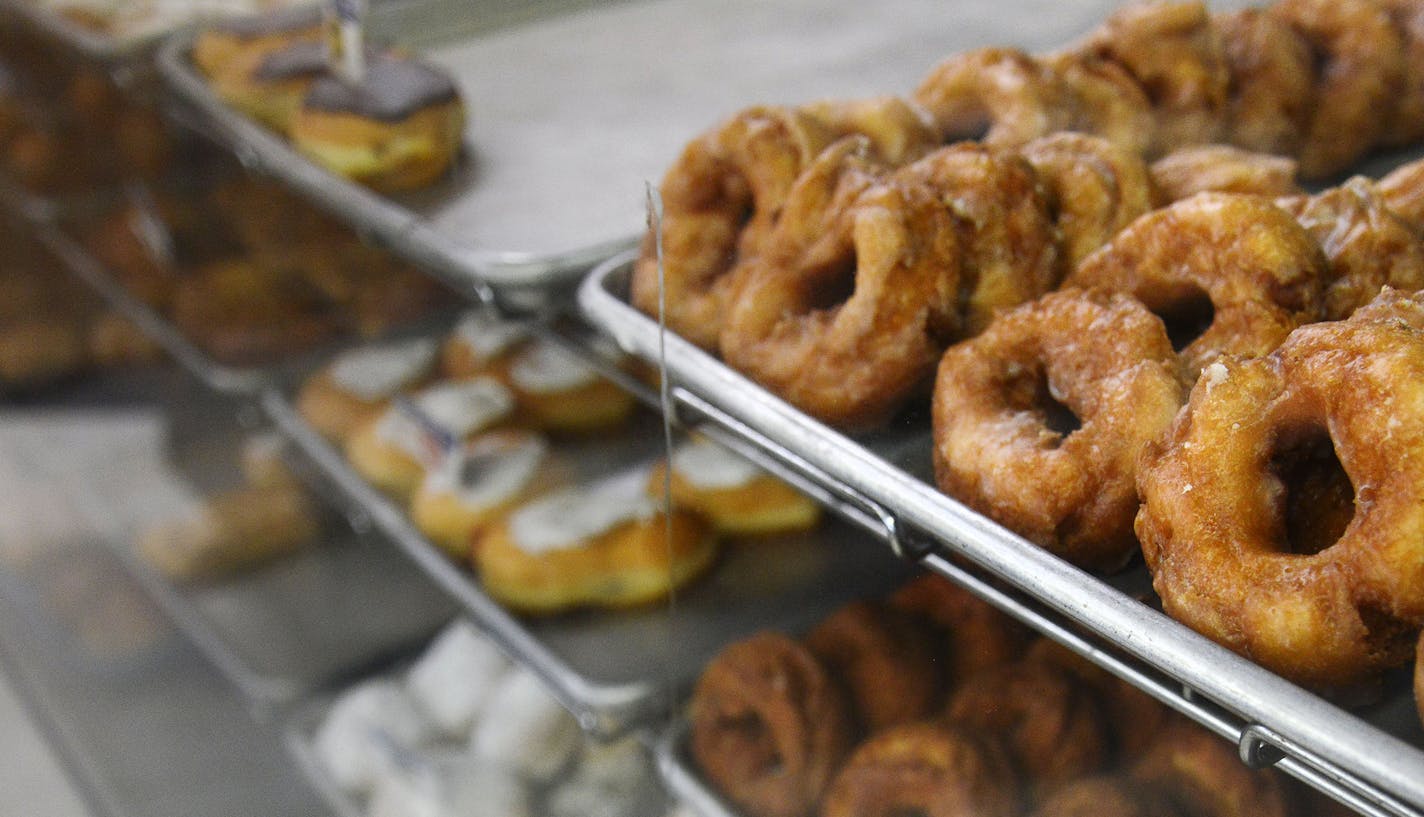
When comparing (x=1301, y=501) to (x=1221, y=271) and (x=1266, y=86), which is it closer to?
(x=1221, y=271)

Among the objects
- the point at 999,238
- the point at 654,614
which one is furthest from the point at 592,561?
the point at 999,238

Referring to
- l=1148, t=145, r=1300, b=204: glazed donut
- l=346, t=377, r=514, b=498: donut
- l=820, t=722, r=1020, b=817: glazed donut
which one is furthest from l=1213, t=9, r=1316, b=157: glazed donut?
l=346, t=377, r=514, b=498: donut

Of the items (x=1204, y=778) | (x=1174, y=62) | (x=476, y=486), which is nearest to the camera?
(x=1204, y=778)

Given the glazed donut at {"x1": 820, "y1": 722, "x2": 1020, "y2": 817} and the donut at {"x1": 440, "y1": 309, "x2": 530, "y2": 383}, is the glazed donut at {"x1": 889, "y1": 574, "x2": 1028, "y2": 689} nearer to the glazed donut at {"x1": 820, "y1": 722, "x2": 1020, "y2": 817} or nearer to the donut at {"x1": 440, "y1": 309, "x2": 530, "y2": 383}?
the glazed donut at {"x1": 820, "y1": 722, "x2": 1020, "y2": 817}

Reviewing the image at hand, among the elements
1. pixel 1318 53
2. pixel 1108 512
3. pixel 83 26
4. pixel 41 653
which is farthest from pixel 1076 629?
pixel 41 653

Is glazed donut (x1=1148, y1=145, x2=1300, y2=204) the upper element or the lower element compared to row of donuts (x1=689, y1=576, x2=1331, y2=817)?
upper

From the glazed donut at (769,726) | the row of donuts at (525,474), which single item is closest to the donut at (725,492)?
the row of donuts at (525,474)
